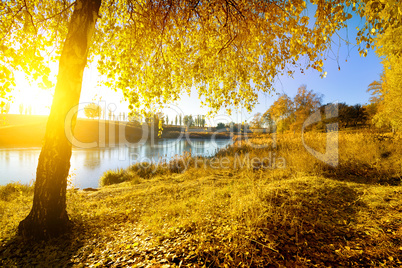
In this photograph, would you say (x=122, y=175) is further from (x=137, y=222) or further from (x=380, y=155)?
(x=380, y=155)

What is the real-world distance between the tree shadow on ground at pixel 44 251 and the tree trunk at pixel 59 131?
0.17 meters

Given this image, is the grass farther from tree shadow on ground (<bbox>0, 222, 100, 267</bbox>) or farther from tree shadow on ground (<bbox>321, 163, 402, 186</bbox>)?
tree shadow on ground (<bbox>321, 163, 402, 186</bbox>)

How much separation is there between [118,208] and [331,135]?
11.5 meters

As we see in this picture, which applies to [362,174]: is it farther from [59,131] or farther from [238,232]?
[59,131]

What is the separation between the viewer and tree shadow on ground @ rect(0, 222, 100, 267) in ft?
9.25

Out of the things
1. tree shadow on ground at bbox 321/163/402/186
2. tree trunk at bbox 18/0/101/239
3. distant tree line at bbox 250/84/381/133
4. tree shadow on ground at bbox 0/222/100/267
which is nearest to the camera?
tree shadow on ground at bbox 0/222/100/267

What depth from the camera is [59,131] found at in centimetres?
336

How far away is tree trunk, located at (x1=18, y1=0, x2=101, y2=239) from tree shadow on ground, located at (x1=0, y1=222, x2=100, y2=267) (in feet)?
0.56

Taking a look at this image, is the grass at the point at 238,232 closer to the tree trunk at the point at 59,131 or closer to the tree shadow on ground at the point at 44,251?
the tree shadow on ground at the point at 44,251

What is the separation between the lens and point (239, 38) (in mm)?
4422

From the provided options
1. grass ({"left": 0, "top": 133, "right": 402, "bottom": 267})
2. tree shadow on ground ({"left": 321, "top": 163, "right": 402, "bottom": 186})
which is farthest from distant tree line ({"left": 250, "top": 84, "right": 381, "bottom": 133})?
grass ({"left": 0, "top": 133, "right": 402, "bottom": 267})

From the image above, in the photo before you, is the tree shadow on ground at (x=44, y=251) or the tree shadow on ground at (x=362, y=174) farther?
the tree shadow on ground at (x=362, y=174)

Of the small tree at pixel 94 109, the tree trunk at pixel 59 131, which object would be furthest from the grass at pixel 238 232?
the small tree at pixel 94 109

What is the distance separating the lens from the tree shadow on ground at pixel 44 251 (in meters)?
2.82
